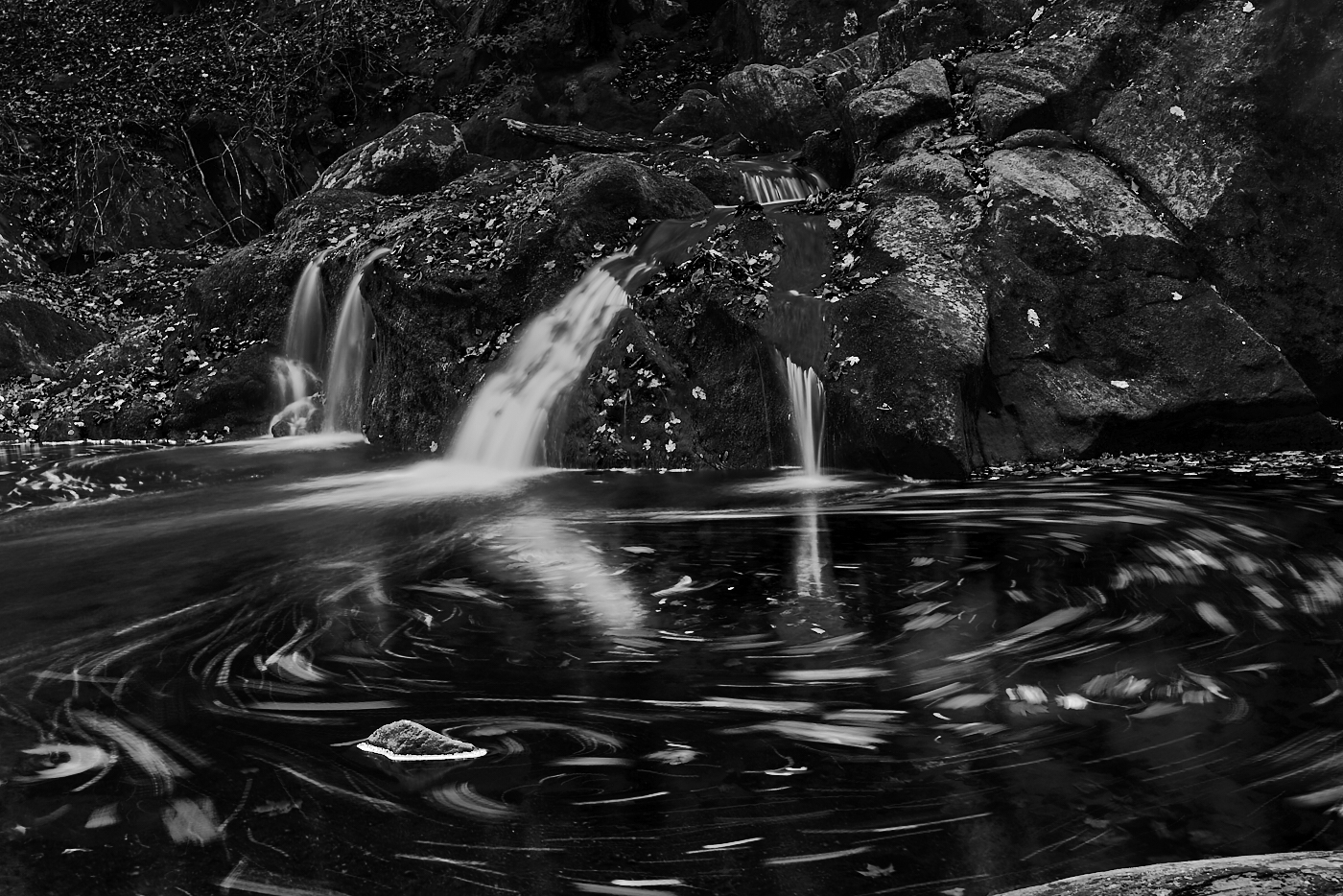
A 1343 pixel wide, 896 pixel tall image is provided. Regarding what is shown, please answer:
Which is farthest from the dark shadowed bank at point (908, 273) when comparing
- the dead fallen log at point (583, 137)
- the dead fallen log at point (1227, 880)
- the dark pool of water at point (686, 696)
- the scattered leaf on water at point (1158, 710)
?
the dead fallen log at point (1227, 880)

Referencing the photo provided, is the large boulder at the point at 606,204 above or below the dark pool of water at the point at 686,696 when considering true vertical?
above

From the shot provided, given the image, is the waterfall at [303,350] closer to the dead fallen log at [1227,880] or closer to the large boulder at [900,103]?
the large boulder at [900,103]

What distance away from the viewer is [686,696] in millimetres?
3576

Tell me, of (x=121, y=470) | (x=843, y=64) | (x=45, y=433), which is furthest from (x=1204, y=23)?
(x=45, y=433)

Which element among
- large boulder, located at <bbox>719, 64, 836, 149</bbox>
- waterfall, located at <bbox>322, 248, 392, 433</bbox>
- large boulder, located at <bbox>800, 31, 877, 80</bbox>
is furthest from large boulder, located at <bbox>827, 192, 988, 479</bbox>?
large boulder, located at <bbox>800, 31, 877, 80</bbox>

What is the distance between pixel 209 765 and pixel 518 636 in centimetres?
143

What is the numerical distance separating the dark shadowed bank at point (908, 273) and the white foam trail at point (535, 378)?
10.2 inches

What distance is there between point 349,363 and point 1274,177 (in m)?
9.05

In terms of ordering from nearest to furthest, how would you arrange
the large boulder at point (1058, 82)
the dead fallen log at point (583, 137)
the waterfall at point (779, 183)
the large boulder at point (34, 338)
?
the large boulder at point (1058, 82), the waterfall at point (779, 183), the large boulder at point (34, 338), the dead fallen log at point (583, 137)

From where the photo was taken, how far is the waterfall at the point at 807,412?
802cm

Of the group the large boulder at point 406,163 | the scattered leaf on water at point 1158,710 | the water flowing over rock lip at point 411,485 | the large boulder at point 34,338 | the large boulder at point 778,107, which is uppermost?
the large boulder at point 778,107

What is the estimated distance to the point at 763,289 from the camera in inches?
337

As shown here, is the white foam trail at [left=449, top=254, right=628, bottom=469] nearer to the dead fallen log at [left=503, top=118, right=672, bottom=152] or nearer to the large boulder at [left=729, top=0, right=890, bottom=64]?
the dead fallen log at [left=503, top=118, right=672, bottom=152]

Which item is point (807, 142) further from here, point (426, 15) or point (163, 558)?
point (426, 15)
